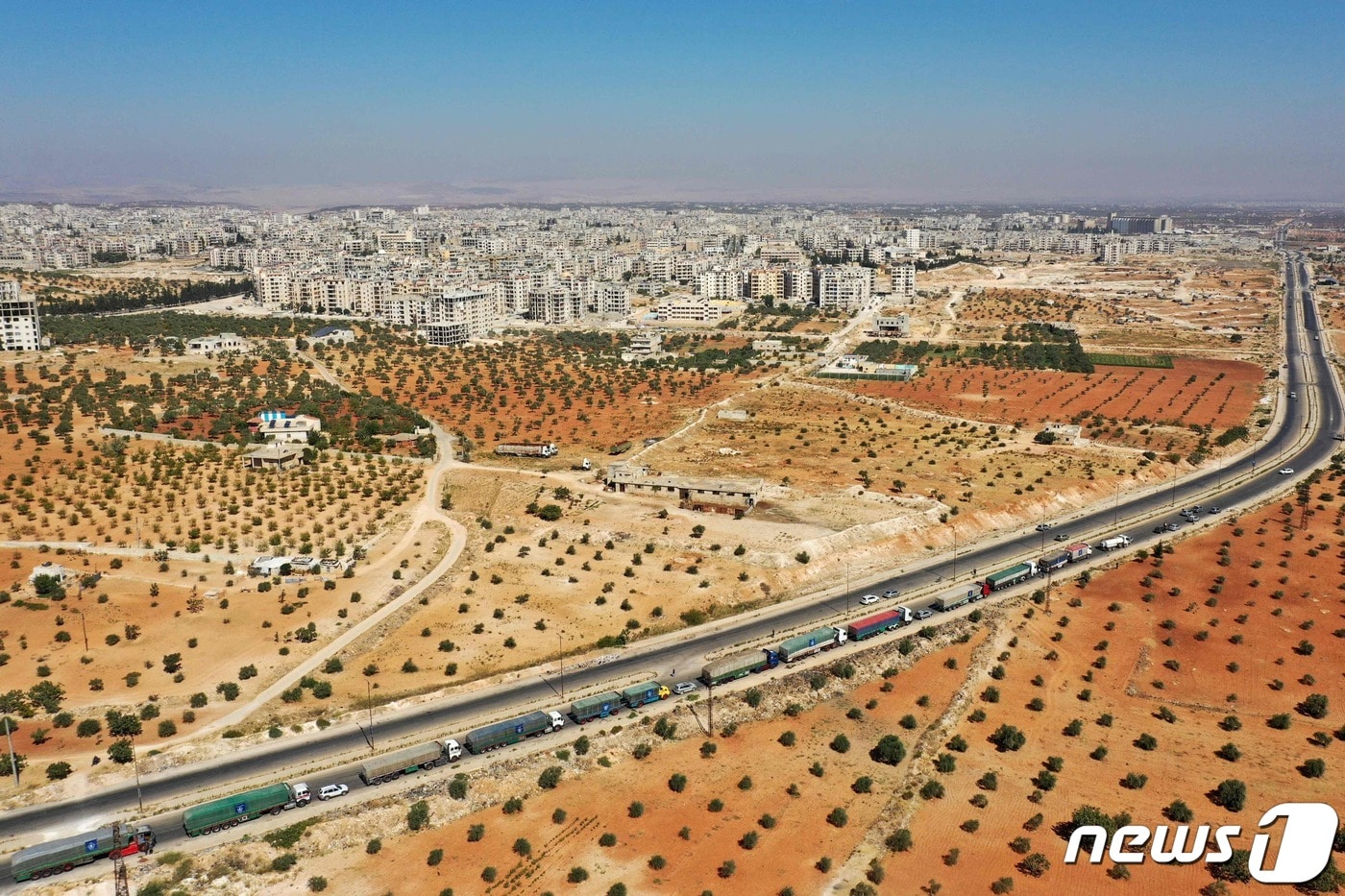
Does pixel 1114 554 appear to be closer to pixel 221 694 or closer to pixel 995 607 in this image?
pixel 995 607

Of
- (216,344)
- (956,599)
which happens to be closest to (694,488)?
(956,599)

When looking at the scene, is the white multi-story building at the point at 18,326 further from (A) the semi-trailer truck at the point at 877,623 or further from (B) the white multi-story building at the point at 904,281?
(B) the white multi-story building at the point at 904,281

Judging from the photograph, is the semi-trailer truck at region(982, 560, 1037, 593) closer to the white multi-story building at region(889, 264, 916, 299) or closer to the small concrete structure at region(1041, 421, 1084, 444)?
the small concrete structure at region(1041, 421, 1084, 444)

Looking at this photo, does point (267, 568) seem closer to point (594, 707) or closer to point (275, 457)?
point (275, 457)

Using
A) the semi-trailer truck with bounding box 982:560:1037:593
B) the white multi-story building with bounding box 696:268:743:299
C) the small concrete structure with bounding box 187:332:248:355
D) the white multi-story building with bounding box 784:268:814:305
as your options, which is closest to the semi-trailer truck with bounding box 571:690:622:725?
the semi-trailer truck with bounding box 982:560:1037:593

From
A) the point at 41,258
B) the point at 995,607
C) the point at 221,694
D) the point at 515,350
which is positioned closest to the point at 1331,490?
the point at 995,607

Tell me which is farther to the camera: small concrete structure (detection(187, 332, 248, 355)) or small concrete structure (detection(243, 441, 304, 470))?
small concrete structure (detection(187, 332, 248, 355))
